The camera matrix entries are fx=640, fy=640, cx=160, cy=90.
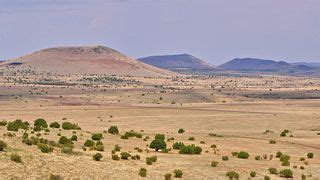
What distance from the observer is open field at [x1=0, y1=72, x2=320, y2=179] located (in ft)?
111

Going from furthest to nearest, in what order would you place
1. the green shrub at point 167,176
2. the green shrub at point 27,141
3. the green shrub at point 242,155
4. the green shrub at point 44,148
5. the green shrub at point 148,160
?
1. the green shrub at point 242,155
2. the green shrub at point 27,141
3. the green shrub at point 148,160
4. the green shrub at point 44,148
5. the green shrub at point 167,176

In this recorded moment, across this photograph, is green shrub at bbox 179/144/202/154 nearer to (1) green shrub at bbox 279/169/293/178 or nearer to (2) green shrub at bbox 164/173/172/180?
(1) green shrub at bbox 279/169/293/178

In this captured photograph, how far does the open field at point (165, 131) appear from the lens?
33.9 metres

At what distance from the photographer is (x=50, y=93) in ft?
463

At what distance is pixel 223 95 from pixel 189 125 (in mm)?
66462

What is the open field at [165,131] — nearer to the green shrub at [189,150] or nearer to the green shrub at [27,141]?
the green shrub at [27,141]

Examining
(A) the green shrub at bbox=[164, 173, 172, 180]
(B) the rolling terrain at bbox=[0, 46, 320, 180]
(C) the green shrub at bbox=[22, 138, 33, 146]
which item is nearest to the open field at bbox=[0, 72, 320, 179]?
(B) the rolling terrain at bbox=[0, 46, 320, 180]

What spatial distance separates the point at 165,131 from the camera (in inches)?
2603

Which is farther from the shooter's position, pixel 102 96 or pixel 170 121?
pixel 102 96

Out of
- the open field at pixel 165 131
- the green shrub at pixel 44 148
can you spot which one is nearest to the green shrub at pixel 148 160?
the open field at pixel 165 131

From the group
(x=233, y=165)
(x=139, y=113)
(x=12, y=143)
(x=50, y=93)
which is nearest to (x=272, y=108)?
(x=139, y=113)

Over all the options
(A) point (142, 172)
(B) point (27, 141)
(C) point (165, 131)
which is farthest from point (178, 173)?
(C) point (165, 131)

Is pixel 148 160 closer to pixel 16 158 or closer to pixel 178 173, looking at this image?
pixel 178 173

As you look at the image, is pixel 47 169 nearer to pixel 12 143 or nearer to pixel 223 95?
pixel 12 143
